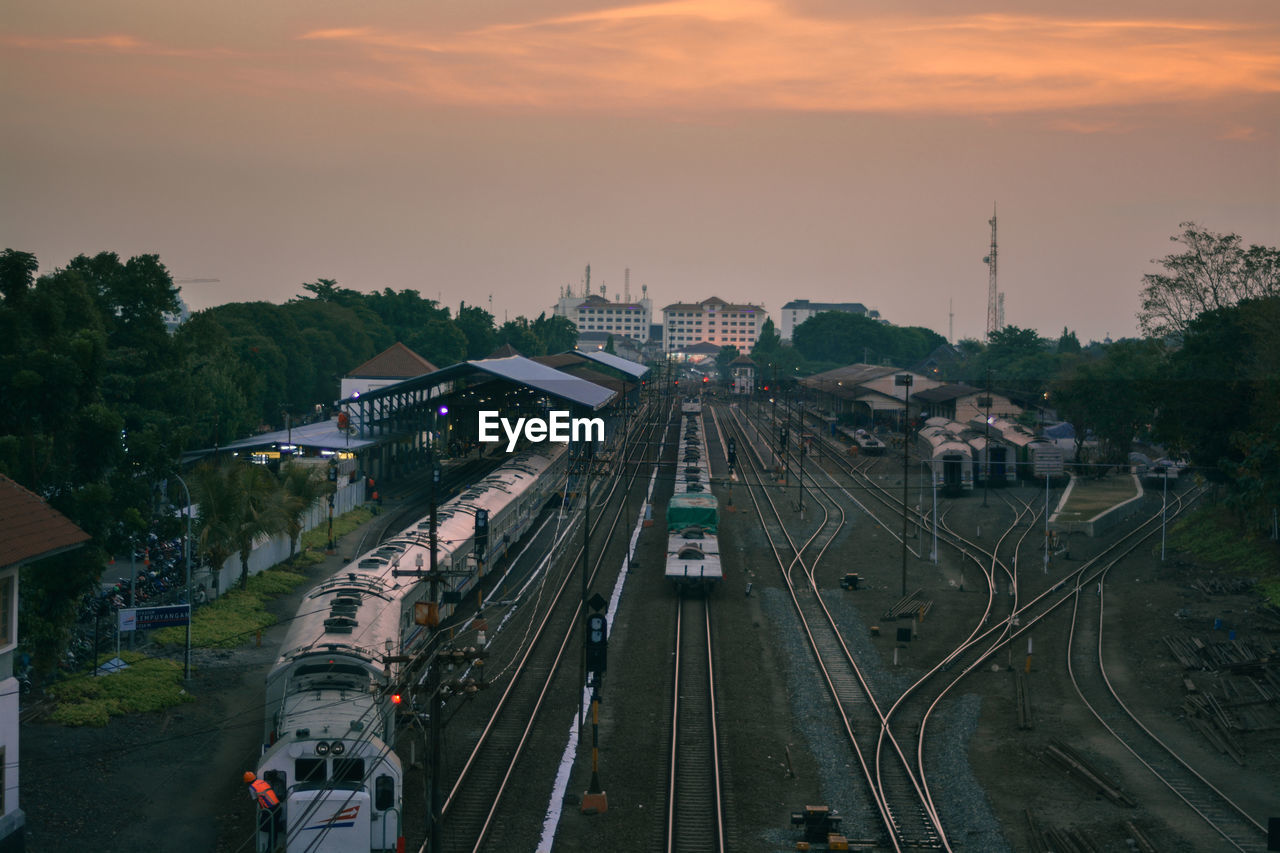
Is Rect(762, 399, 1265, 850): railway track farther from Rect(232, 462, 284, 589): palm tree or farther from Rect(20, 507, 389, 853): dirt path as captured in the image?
Rect(232, 462, 284, 589): palm tree

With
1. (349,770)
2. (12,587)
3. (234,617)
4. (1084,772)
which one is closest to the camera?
(349,770)

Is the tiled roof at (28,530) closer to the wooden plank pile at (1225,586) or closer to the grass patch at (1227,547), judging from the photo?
the grass patch at (1227,547)

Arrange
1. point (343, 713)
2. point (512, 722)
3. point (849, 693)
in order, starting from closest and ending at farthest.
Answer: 1. point (343, 713)
2. point (512, 722)
3. point (849, 693)

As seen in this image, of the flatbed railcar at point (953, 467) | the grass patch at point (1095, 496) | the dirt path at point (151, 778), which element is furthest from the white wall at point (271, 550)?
the grass patch at point (1095, 496)

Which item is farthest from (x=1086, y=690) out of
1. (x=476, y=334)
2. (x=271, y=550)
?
(x=476, y=334)

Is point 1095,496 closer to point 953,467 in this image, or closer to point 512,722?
point 953,467

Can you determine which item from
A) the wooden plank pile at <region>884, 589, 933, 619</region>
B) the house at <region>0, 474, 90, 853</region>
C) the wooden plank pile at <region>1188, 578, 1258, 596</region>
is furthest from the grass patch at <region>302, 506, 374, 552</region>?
the wooden plank pile at <region>1188, 578, 1258, 596</region>
